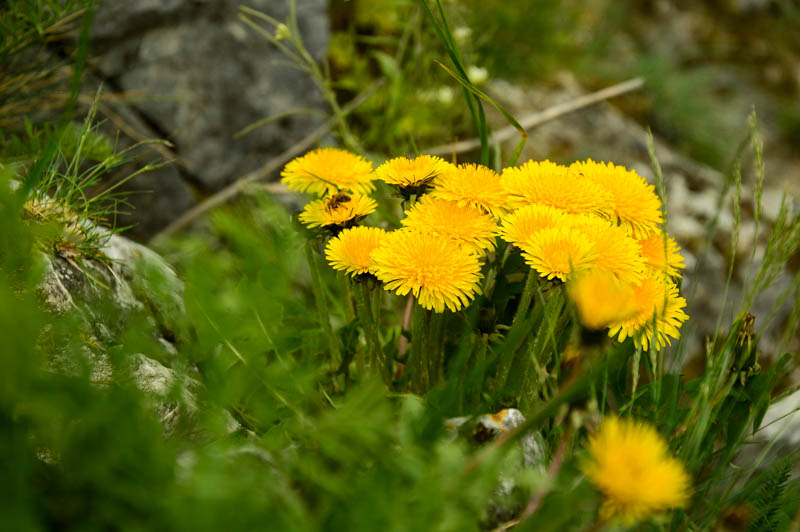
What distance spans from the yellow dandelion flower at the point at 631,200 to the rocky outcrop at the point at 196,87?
4.01ft

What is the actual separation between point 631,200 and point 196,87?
1.39m

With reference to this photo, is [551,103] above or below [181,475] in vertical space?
below

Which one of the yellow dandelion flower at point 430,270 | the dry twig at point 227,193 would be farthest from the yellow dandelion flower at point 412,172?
the dry twig at point 227,193

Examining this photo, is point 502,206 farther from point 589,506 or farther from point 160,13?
point 160,13

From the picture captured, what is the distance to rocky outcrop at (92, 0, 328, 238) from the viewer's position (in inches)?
65.1

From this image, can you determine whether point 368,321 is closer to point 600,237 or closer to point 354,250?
point 354,250

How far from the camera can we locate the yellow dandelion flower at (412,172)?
0.78 meters

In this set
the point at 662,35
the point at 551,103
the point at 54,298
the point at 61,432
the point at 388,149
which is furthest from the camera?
the point at 662,35

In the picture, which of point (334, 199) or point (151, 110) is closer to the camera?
point (334, 199)

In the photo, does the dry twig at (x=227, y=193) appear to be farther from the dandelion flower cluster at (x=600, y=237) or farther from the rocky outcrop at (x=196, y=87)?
the dandelion flower cluster at (x=600, y=237)

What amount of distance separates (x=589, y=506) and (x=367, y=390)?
0.72 ft

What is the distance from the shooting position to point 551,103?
9.10ft

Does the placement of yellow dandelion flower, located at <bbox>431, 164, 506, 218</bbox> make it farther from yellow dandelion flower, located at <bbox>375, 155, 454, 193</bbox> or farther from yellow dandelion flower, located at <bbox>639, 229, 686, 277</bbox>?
yellow dandelion flower, located at <bbox>639, 229, 686, 277</bbox>

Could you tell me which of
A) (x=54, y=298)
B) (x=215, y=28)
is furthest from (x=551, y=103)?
(x=54, y=298)
